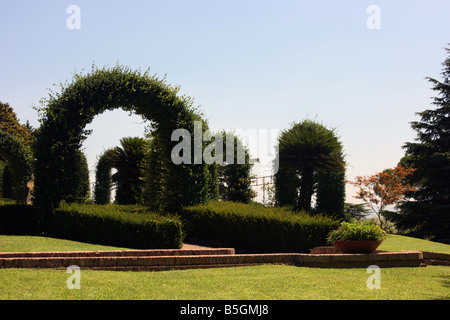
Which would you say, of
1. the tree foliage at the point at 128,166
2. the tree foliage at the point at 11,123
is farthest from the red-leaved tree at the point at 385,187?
the tree foliage at the point at 11,123

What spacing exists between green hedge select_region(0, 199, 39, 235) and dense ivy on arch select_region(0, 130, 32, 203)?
9312 mm

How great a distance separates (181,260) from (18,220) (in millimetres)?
8499

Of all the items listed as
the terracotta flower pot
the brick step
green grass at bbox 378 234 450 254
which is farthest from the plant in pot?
green grass at bbox 378 234 450 254

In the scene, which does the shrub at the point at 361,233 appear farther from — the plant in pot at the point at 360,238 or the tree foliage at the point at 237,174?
the tree foliage at the point at 237,174

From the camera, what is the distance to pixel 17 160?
2370 centimetres

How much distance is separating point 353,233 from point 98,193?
2084cm

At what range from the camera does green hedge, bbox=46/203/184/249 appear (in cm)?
1232

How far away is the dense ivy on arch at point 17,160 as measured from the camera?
2335cm

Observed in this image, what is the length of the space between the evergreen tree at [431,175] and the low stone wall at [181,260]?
15.3 metres

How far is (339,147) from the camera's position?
20406 millimetres

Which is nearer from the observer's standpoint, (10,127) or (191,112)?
(191,112)
